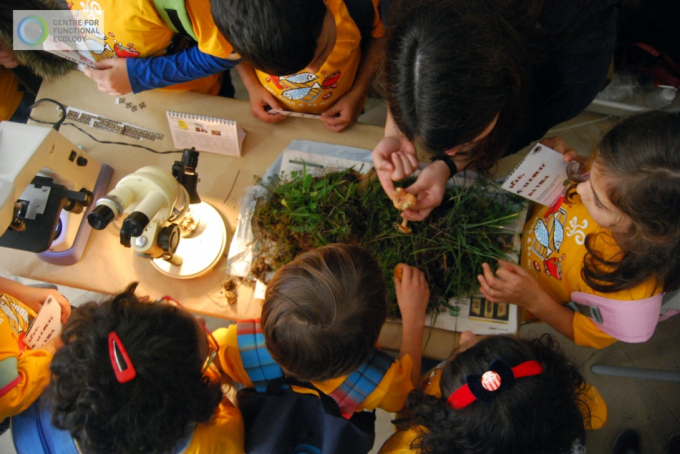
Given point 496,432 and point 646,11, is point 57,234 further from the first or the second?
point 646,11

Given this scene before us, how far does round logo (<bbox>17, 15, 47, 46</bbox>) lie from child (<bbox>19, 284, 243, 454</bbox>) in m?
1.18

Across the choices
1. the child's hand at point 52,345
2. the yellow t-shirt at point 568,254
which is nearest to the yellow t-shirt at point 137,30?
the child's hand at point 52,345

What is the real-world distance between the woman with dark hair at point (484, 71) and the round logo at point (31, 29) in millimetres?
1416

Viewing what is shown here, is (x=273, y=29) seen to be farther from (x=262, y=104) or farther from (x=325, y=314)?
(x=325, y=314)

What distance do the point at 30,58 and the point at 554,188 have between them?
194 centimetres

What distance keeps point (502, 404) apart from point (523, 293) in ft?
1.38

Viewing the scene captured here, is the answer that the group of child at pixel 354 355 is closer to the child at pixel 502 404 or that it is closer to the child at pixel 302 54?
the child at pixel 502 404

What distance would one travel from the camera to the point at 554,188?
1.17 metres

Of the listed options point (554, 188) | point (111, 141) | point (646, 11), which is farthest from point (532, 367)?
point (646, 11)

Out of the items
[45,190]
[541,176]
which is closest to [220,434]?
[45,190]

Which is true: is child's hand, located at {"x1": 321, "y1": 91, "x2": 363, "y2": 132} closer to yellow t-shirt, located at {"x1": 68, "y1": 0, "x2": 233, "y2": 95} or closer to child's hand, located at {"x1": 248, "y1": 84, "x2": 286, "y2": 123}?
child's hand, located at {"x1": 248, "y1": 84, "x2": 286, "y2": 123}

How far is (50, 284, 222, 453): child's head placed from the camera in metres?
0.82

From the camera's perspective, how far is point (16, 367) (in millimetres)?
1078

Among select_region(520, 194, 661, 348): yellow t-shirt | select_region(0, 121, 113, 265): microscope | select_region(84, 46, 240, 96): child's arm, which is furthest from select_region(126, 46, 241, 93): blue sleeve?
select_region(520, 194, 661, 348): yellow t-shirt
